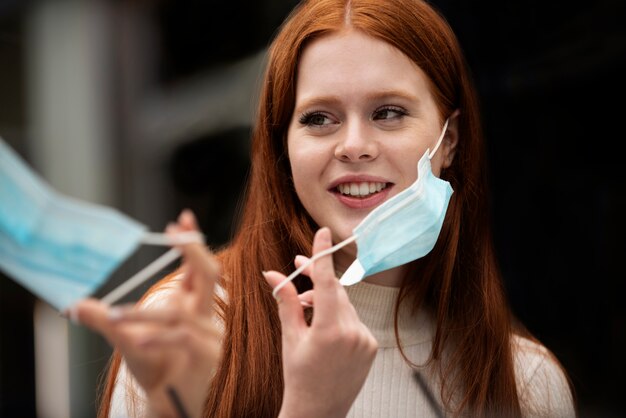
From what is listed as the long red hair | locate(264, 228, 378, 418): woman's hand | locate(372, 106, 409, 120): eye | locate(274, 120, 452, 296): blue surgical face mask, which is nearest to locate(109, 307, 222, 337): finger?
locate(264, 228, 378, 418): woman's hand

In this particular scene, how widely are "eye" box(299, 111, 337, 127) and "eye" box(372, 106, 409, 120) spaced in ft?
0.23

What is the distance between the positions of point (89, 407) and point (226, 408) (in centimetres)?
131

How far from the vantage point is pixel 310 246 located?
1.37m

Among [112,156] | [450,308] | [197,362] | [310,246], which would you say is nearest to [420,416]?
[450,308]

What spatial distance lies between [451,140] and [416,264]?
24 cm

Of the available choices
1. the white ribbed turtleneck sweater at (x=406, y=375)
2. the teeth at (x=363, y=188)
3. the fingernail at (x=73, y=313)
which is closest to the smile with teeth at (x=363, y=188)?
the teeth at (x=363, y=188)

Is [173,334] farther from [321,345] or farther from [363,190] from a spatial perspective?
[363,190]

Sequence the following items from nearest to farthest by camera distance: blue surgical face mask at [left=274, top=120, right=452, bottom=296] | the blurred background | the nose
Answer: blue surgical face mask at [left=274, top=120, right=452, bottom=296] < the nose < the blurred background

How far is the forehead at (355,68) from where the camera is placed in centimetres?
126

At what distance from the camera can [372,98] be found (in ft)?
4.12

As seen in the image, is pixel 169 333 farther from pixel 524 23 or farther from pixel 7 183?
pixel 524 23

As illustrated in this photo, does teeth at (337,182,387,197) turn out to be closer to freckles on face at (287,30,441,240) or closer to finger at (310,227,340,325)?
freckles on face at (287,30,441,240)

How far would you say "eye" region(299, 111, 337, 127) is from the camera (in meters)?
1.29

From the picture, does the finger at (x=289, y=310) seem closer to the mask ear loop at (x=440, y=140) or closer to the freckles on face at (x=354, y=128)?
the freckles on face at (x=354, y=128)
